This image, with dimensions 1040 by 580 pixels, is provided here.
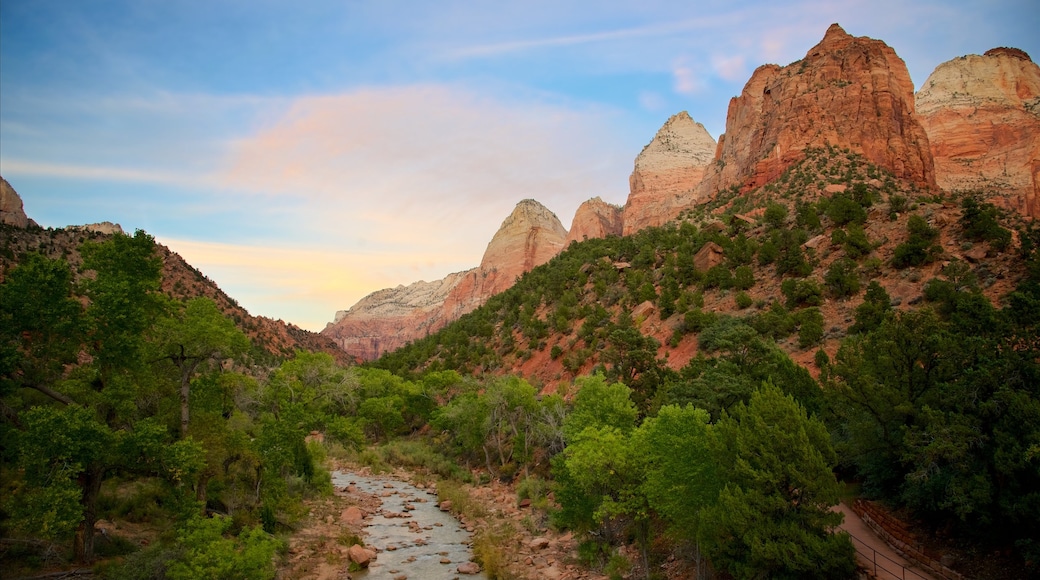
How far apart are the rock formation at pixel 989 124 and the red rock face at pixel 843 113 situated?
64.2ft

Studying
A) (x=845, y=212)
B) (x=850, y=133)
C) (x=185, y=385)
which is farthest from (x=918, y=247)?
(x=185, y=385)

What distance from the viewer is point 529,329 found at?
51781 millimetres

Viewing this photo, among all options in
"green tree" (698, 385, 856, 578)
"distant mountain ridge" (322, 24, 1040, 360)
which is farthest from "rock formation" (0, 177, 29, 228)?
"distant mountain ridge" (322, 24, 1040, 360)

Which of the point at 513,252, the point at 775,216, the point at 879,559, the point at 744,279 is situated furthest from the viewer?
the point at 513,252

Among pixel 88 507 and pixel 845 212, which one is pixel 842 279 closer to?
pixel 845 212

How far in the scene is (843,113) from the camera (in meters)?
56.5

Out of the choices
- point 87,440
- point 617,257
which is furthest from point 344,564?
point 617,257

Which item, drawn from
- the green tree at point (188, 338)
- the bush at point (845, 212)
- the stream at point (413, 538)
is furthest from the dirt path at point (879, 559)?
the bush at point (845, 212)

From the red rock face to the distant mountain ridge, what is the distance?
12cm

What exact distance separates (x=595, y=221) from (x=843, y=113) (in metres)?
51.8

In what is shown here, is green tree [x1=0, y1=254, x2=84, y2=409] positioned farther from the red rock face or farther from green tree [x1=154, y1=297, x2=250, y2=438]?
the red rock face

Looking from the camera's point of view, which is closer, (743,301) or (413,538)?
(413,538)

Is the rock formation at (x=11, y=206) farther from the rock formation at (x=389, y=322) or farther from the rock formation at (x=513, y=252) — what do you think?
the rock formation at (x=389, y=322)

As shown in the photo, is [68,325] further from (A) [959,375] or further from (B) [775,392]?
(A) [959,375]
